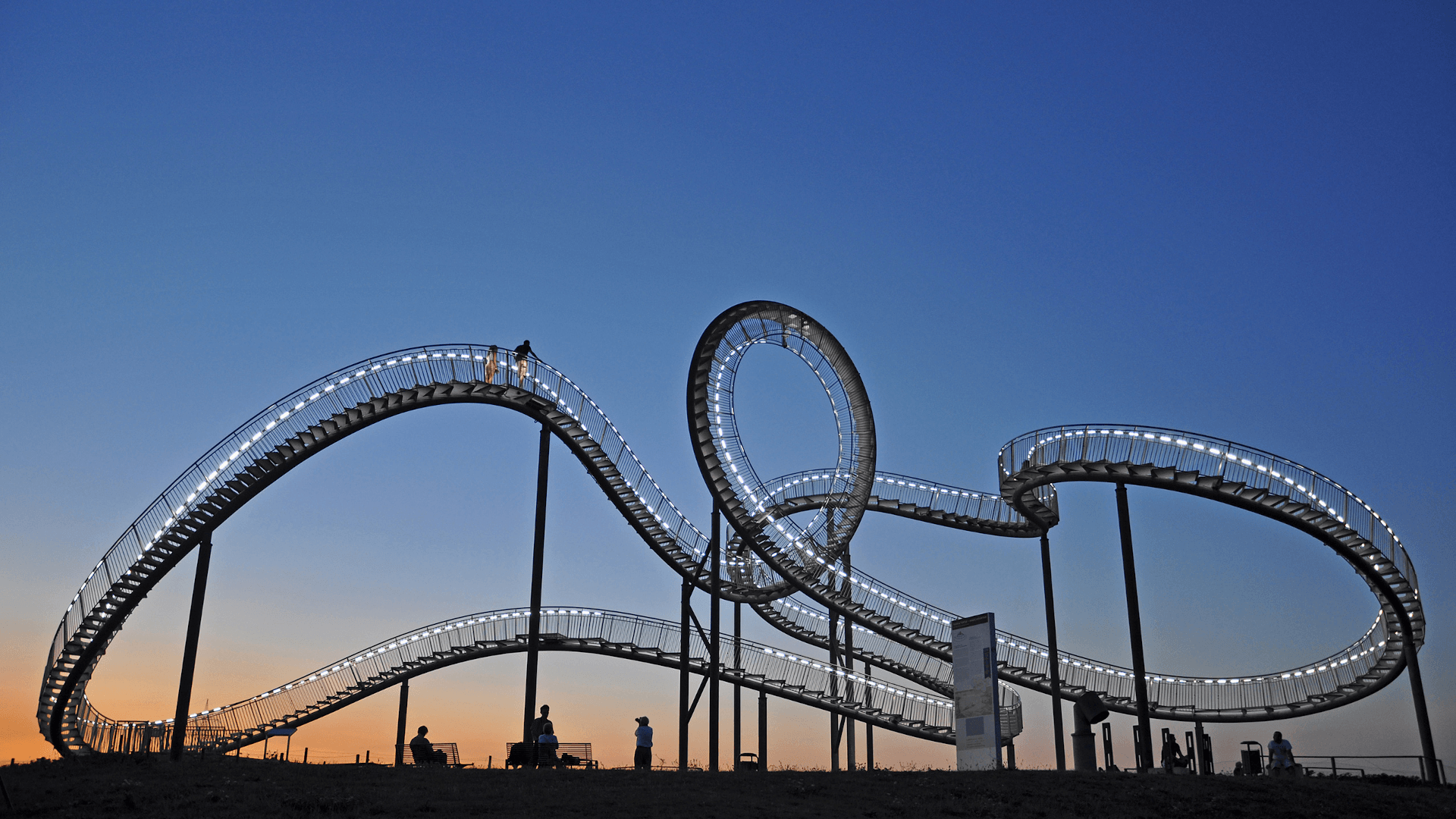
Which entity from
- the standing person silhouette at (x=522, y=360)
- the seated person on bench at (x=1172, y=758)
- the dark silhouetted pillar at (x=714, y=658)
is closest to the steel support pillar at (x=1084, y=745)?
the seated person on bench at (x=1172, y=758)

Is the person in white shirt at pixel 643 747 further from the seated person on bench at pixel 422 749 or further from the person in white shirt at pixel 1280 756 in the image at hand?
the person in white shirt at pixel 1280 756

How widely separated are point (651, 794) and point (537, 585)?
36.2 ft

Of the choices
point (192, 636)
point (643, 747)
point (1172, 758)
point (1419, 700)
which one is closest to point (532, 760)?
point (643, 747)

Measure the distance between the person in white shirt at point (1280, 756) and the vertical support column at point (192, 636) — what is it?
23052 mm

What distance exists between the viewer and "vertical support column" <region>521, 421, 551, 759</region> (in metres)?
25.3

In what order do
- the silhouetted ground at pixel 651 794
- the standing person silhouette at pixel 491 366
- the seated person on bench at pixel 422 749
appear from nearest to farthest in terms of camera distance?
the silhouetted ground at pixel 651 794 → the seated person on bench at pixel 422 749 → the standing person silhouette at pixel 491 366

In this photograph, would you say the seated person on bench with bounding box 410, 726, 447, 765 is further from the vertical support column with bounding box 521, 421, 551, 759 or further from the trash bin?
the trash bin

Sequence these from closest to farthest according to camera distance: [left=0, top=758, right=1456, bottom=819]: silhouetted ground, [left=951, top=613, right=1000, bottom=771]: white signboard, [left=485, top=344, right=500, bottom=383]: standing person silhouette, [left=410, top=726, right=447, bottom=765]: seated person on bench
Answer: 1. [left=0, top=758, right=1456, bottom=819]: silhouetted ground
2. [left=951, top=613, right=1000, bottom=771]: white signboard
3. [left=410, top=726, right=447, bottom=765]: seated person on bench
4. [left=485, top=344, right=500, bottom=383]: standing person silhouette

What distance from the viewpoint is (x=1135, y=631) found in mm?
25203

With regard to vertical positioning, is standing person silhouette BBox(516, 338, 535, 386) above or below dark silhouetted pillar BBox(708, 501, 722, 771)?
above

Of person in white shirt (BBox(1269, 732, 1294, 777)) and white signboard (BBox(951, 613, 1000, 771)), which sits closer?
white signboard (BBox(951, 613, 1000, 771))

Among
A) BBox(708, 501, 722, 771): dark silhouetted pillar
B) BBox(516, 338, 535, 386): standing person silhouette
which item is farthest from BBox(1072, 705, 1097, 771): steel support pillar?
BBox(516, 338, 535, 386): standing person silhouette

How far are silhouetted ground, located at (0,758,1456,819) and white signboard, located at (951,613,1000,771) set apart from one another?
0.86 metres

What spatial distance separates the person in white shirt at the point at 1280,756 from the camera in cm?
2356
